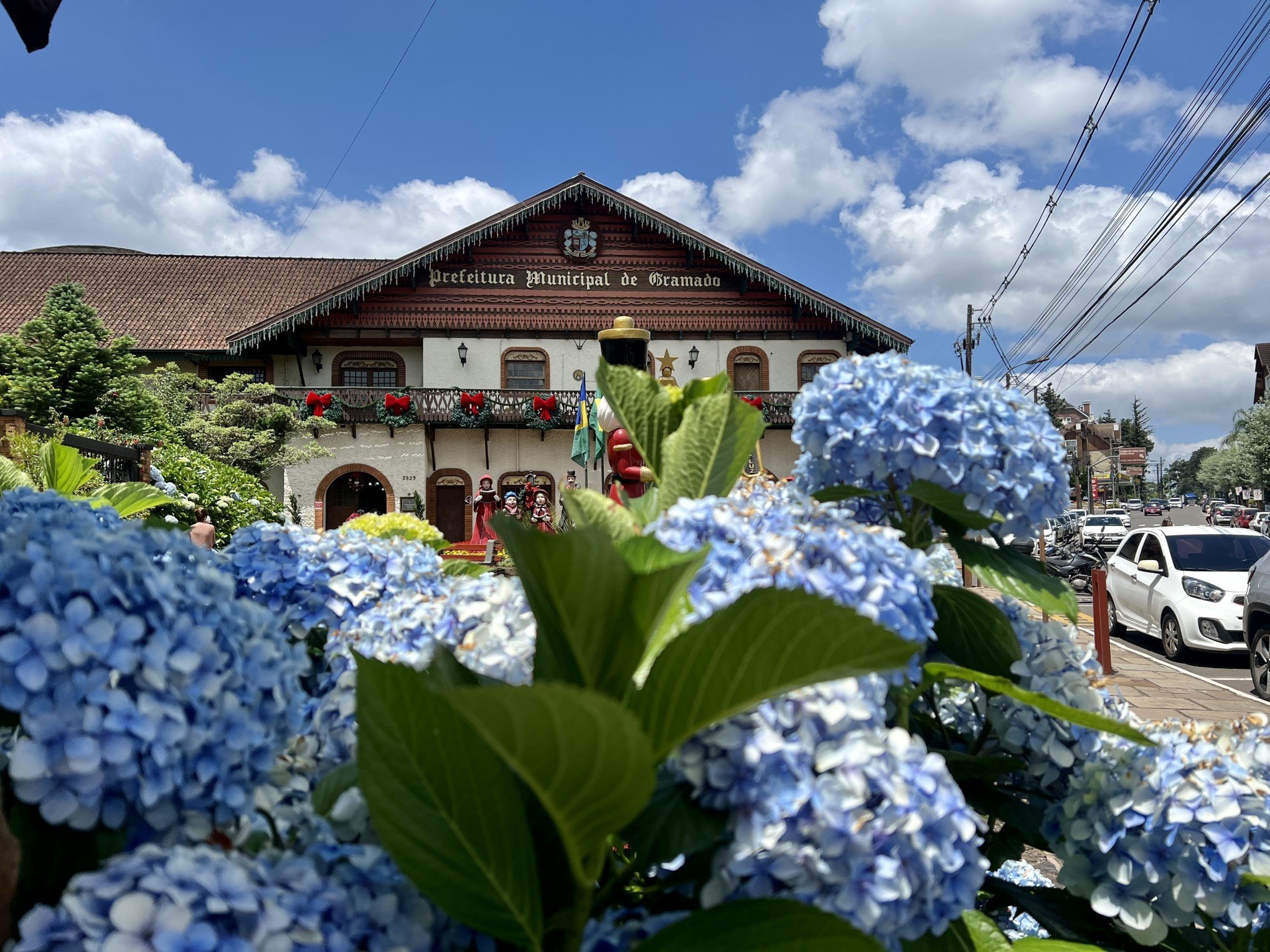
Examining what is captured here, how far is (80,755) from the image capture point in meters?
0.64

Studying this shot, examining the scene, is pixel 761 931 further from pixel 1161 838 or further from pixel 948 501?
pixel 1161 838

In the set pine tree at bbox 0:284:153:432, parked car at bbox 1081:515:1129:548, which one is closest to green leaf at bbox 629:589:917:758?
pine tree at bbox 0:284:153:432

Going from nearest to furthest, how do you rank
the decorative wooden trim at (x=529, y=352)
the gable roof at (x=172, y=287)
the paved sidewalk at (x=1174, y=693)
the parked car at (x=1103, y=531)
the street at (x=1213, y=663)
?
1. the paved sidewalk at (x=1174, y=693)
2. the street at (x=1213, y=663)
3. the decorative wooden trim at (x=529, y=352)
4. the gable roof at (x=172, y=287)
5. the parked car at (x=1103, y=531)

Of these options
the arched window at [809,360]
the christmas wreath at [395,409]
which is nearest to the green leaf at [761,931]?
the christmas wreath at [395,409]

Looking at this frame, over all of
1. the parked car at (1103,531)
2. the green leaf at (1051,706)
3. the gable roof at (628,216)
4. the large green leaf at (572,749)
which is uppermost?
the gable roof at (628,216)

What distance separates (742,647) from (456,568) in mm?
983

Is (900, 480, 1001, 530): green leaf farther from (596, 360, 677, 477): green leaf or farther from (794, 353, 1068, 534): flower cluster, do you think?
(596, 360, 677, 477): green leaf

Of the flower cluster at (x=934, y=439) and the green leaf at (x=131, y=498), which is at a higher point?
the flower cluster at (x=934, y=439)

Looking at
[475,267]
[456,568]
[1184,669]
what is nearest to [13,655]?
[456,568]

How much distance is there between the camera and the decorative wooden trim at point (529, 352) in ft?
71.5

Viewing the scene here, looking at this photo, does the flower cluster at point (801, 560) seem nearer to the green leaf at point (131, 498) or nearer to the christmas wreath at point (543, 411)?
the green leaf at point (131, 498)

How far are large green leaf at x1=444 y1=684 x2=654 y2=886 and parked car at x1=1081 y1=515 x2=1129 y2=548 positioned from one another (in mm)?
25282

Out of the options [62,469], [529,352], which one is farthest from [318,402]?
[62,469]

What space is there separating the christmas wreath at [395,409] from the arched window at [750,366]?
8305 millimetres
